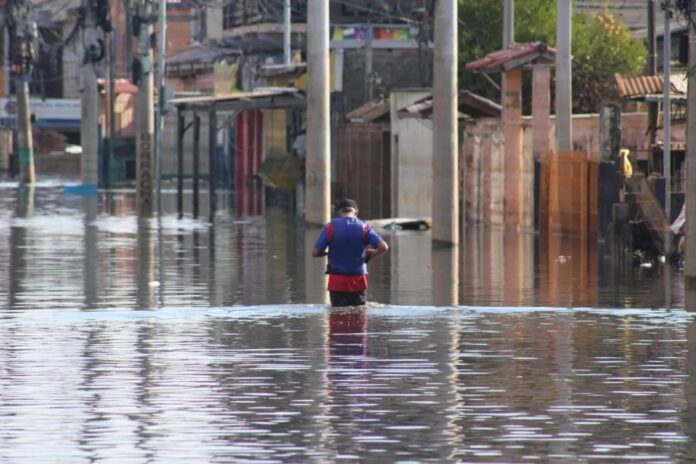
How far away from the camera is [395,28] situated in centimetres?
6612

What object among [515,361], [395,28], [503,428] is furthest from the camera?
[395,28]

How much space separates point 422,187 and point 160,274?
57.5ft

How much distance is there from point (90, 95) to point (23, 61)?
4260 millimetres

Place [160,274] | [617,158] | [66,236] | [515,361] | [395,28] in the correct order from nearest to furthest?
[515,361] → [160,274] → [617,158] → [66,236] → [395,28]

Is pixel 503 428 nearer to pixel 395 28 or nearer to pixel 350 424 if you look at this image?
pixel 350 424

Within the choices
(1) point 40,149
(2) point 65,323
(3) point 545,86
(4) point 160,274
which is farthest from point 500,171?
(1) point 40,149

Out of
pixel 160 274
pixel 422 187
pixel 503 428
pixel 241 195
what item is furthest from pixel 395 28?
pixel 503 428

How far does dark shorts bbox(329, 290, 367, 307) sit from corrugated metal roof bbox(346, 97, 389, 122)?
1129 inches

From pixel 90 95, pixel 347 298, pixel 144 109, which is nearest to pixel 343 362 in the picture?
pixel 347 298

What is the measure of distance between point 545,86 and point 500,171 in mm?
2362

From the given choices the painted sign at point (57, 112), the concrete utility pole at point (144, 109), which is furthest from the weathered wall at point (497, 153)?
the painted sign at point (57, 112)

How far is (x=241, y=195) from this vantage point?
6825cm

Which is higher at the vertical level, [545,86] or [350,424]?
[545,86]

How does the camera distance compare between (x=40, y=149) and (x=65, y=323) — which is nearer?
(x=65, y=323)
